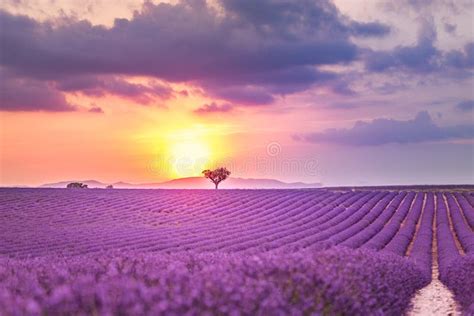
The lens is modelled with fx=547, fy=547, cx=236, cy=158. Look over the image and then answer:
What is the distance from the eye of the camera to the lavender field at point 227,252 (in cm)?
468

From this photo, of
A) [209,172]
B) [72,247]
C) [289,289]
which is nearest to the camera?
[289,289]

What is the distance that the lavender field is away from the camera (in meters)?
4.68

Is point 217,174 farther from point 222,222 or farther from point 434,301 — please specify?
point 434,301

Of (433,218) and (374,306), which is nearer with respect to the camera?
(374,306)

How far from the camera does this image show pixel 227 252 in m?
14.9

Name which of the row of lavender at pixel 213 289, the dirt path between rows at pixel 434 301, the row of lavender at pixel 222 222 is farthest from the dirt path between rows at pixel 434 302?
the row of lavender at pixel 222 222

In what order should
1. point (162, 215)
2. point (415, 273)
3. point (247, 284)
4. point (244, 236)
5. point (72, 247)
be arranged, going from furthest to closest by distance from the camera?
point (162, 215)
point (244, 236)
point (72, 247)
point (415, 273)
point (247, 284)

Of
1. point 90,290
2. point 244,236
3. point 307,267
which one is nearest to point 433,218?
point 244,236

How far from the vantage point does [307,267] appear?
6316mm

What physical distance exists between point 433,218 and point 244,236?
13.4 metres

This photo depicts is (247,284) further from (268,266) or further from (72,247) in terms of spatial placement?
(72,247)

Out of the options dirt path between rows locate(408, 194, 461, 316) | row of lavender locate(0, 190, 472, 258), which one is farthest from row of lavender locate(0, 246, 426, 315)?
row of lavender locate(0, 190, 472, 258)

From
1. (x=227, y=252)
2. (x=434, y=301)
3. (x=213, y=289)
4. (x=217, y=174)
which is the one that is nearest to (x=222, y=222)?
(x=227, y=252)

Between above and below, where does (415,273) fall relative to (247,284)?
below
